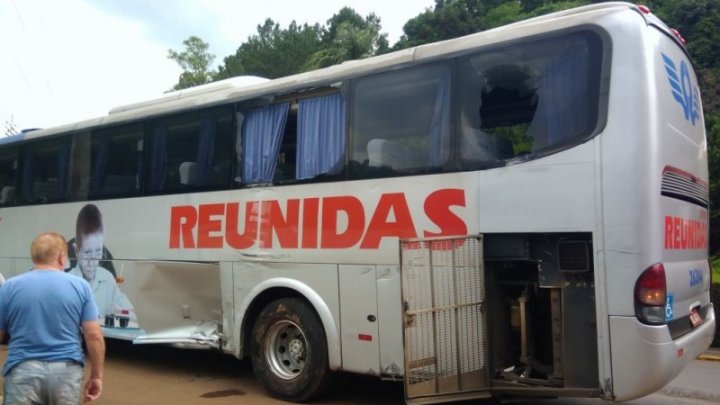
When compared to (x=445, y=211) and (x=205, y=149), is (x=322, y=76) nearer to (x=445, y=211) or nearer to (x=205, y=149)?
(x=205, y=149)

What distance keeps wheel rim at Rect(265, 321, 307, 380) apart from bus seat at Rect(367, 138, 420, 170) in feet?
6.36

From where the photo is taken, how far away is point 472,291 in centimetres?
556

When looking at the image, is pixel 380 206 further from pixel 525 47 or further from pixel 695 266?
pixel 695 266

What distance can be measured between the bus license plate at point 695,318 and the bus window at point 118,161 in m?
6.38

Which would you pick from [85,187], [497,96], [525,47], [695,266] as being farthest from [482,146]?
[85,187]

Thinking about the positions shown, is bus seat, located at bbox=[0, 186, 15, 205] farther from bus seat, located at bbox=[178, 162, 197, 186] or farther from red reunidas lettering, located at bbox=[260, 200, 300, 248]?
red reunidas lettering, located at bbox=[260, 200, 300, 248]

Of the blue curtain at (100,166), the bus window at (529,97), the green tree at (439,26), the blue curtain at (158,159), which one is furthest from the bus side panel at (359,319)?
the green tree at (439,26)

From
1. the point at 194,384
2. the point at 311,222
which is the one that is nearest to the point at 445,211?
the point at 311,222

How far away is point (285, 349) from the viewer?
22.6 ft

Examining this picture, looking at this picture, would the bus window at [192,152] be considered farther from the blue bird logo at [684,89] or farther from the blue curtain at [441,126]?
the blue bird logo at [684,89]

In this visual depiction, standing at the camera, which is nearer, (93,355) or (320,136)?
(93,355)

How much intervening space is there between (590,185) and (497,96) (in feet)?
3.70

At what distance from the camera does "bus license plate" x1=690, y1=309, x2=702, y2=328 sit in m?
5.44

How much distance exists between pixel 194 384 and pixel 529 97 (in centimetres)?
503
